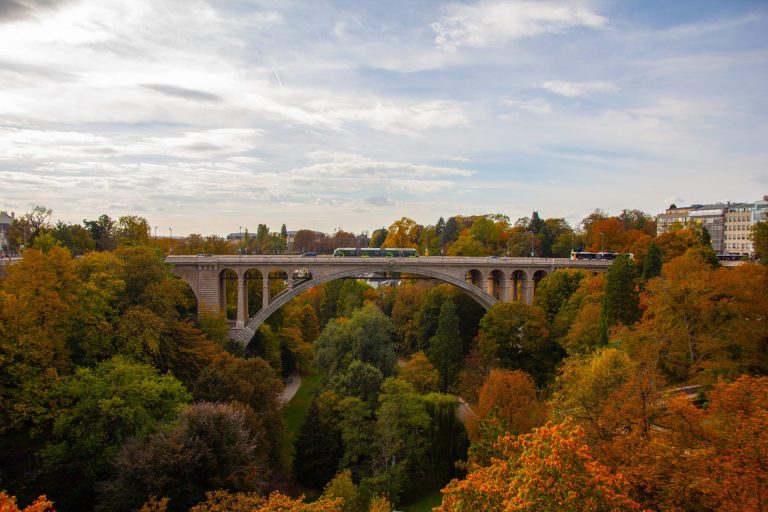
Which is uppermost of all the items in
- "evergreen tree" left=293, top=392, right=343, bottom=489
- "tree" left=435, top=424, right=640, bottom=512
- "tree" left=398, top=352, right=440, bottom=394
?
"tree" left=435, top=424, right=640, bottom=512

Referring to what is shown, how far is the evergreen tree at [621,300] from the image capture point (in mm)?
27016

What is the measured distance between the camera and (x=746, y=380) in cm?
1324

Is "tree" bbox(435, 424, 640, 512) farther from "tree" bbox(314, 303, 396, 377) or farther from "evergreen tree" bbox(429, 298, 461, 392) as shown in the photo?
"evergreen tree" bbox(429, 298, 461, 392)

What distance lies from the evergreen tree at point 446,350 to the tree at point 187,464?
19758mm

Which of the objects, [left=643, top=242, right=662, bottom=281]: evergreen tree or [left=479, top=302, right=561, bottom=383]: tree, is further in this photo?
[left=479, top=302, right=561, bottom=383]: tree

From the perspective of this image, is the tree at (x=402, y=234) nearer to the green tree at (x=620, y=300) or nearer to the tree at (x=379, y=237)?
the tree at (x=379, y=237)

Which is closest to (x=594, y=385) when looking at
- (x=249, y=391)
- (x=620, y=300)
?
(x=620, y=300)

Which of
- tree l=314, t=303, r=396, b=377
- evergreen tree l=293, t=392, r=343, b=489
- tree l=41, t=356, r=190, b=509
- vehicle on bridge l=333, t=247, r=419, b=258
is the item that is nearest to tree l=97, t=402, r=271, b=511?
tree l=41, t=356, r=190, b=509

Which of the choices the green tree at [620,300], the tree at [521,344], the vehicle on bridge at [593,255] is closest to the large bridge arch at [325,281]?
the tree at [521,344]

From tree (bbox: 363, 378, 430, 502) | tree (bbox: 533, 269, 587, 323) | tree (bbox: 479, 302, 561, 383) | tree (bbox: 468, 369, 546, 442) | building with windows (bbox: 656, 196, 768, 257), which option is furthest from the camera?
building with windows (bbox: 656, 196, 768, 257)

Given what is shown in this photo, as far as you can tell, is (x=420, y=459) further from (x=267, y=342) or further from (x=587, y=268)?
(x=587, y=268)

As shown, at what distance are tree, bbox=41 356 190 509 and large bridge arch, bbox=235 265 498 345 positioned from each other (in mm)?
18706

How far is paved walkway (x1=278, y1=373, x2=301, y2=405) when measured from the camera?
38.6 metres

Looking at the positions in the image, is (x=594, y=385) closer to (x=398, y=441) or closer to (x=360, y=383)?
(x=398, y=441)
